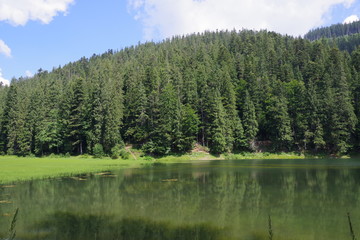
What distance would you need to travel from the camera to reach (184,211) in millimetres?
15570

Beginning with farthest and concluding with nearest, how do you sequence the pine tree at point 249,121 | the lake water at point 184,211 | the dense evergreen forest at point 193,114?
the pine tree at point 249,121 → the dense evergreen forest at point 193,114 → the lake water at point 184,211

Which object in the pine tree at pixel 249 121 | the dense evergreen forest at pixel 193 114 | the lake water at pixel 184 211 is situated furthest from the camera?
the pine tree at pixel 249 121

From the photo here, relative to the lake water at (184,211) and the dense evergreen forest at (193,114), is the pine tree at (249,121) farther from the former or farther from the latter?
the lake water at (184,211)

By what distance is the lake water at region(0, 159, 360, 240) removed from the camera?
1194 cm

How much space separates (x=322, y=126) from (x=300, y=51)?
4670cm

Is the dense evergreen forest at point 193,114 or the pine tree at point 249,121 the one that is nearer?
the dense evergreen forest at point 193,114

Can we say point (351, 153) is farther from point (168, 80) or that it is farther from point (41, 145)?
point (41, 145)

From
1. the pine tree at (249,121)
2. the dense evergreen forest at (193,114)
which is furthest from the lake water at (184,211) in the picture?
the pine tree at (249,121)

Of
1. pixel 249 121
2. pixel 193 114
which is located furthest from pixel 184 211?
pixel 249 121

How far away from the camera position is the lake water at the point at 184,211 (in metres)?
11.9

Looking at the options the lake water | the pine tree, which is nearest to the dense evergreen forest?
the pine tree

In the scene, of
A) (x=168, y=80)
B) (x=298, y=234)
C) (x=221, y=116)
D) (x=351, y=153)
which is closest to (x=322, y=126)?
(x=351, y=153)

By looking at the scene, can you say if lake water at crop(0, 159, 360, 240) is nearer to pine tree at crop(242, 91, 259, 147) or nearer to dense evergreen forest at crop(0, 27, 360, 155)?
dense evergreen forest at crop(0, 27, 360, 155)

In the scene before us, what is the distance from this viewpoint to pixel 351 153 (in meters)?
69.8
